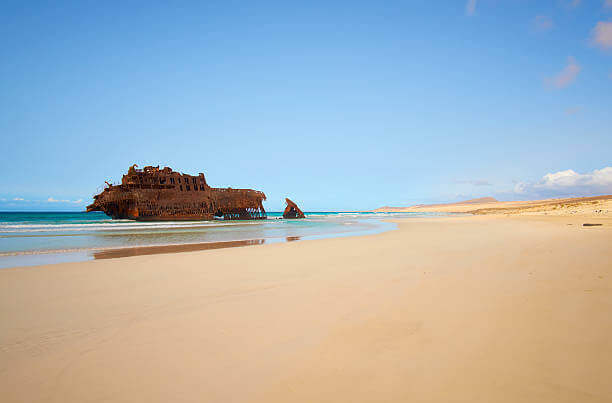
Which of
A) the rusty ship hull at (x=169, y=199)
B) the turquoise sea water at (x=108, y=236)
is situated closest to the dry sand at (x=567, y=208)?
the turquoise sea water at (x=108, y=236)

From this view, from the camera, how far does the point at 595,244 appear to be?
27.3ft

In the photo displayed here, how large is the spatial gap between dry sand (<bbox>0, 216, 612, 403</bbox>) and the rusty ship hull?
1119 inches

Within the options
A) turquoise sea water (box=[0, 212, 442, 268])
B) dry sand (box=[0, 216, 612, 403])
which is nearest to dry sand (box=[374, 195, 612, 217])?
turquoise sea water (box=[0, 212, 442, 268])

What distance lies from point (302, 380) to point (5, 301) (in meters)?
4.53

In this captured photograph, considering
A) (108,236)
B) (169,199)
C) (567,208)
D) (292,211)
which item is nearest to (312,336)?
(108,236)

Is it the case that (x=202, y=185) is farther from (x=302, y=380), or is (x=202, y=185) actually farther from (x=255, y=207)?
(x=302, y=380)

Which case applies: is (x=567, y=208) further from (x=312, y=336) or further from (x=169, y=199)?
(x=169, y=199)

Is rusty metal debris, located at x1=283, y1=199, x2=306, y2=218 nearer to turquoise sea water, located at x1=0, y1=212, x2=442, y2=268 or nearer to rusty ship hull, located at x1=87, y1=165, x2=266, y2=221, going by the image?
rusty ship hull, located at x1=87, y1=165, x2=266, y2=221

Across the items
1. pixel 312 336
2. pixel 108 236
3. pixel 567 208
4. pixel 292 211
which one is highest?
pixel 292 211

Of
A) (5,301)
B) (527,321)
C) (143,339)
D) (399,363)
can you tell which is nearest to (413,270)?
(527,321)

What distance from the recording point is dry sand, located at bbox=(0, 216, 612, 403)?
1.97m

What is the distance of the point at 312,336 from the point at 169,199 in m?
33.5

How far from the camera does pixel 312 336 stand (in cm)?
278

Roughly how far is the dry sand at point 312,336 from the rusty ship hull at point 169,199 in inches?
1119
